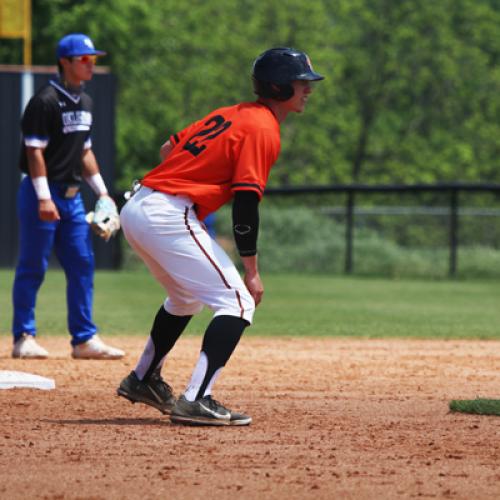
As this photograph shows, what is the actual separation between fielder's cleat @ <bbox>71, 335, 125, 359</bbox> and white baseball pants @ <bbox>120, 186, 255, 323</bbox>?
300 centimetres

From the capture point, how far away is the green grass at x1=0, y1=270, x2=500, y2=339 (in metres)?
11.8

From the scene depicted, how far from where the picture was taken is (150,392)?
6.48 metres

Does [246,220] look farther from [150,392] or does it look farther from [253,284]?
[150,392]

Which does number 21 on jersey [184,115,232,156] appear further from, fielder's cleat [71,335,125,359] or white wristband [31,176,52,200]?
fielder's cleat [71,335,125,359]

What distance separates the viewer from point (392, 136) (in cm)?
4688

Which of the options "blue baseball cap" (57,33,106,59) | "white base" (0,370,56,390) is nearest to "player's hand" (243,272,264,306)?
"white base" (0,370,56,390)

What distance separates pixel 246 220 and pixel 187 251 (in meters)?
0.36

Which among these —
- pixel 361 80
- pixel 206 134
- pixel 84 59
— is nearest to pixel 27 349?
pixel 84 59

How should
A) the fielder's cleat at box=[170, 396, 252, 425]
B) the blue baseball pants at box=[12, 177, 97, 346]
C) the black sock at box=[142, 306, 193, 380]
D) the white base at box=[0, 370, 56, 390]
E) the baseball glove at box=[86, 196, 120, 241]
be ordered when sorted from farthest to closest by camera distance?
the blue baseball pants at box=[12, 177, 97, 346] → the baseball glove at box=[86, 196, 120, 241] → the white base at box=[0, 370, 56, 390] → the black sock at box=[142, 306, 193, 380] → the fielder's cleat at box=[170, 396, 252, 425]

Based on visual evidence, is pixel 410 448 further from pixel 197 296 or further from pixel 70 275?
pixel 70 275

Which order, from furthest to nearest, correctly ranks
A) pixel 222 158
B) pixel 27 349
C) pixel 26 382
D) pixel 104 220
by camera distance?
pixel 27 349 < pixel 104 220 < pixel 26 382 < pixel 222 158

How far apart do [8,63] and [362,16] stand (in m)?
18.0

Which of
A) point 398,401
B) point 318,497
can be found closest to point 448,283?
point 398,401

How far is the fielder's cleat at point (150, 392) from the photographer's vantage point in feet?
21.2
